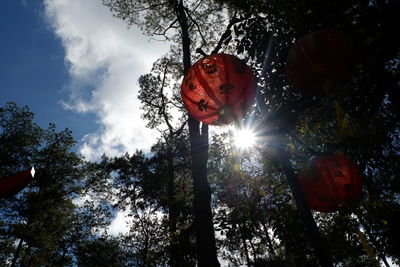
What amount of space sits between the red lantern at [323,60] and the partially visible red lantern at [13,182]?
440cm

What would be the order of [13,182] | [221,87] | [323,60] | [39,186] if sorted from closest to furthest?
[323,60] → [221,87] → [13,182] → [39,186]

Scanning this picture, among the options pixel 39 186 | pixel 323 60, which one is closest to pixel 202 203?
pixel 323 60

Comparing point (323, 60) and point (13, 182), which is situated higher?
point (13, 182)

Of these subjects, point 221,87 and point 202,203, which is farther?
point 202,203

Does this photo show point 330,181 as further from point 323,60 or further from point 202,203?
point 202,203

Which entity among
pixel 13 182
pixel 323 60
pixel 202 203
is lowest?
pixel 323 60

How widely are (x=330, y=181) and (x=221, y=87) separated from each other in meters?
1.50

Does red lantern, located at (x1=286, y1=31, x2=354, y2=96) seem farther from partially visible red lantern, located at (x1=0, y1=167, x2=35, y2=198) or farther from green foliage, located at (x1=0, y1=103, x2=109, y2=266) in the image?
green foliage, located at (x1=0, y1=103, x2=109, y2=266)

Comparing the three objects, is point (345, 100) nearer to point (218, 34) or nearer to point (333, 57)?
point (333, 57)

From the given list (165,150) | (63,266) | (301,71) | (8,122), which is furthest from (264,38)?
(63,266)

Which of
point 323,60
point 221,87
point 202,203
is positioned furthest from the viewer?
point 202,203

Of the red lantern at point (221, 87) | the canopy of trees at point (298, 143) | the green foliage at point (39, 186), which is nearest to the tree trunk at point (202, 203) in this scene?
the canopy of trees at point (298, 143)

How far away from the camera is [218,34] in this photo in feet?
36.0

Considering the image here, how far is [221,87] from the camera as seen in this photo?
2.38 meters
